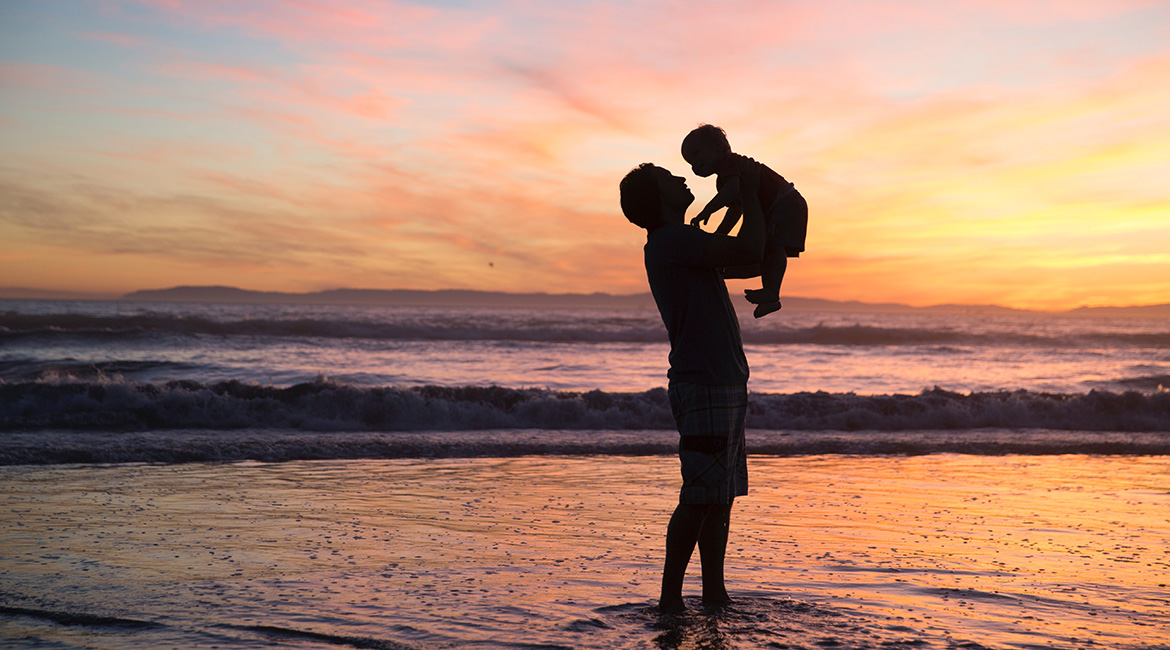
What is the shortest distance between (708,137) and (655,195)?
1.19 ft

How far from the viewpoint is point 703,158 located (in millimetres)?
2928

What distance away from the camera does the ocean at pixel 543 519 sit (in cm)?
324

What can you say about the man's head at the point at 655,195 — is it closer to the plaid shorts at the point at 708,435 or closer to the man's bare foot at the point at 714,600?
the plaid shorts at the point at 708,435

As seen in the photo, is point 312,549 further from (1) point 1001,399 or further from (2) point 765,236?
(1) point 1001,399

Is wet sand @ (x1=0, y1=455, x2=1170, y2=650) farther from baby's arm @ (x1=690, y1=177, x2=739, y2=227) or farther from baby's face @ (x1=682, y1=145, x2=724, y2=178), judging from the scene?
baby's face @ (x1=682, y1=145, x2=724, y2=178)

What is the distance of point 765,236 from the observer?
9.58 feet

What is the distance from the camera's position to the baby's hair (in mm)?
2904

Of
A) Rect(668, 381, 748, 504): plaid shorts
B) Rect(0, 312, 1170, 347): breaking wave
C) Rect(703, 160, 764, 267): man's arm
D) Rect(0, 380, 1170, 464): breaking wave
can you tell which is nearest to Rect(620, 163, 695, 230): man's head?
Rect(703, 160, 764, 267): man's arm

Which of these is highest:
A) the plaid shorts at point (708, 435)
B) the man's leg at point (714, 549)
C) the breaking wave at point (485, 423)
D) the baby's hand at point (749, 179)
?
the baby's hand at point (749, 179)

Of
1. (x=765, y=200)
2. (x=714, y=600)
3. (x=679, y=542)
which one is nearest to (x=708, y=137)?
(x=765, y=200)


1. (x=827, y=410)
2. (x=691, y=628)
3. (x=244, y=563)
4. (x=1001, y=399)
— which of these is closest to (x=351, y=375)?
(x=827, y=410)

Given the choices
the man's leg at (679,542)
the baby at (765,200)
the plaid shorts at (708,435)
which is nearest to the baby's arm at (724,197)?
the baby at (765,200)

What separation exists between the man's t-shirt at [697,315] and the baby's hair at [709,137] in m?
0.34

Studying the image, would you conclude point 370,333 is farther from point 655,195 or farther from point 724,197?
point 724,197
